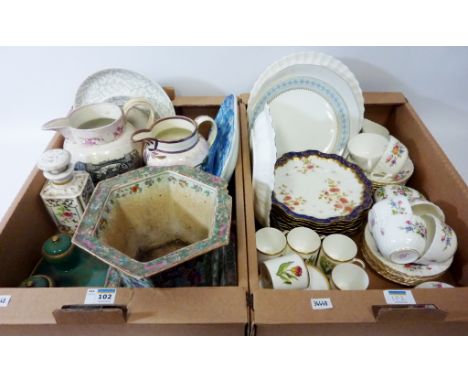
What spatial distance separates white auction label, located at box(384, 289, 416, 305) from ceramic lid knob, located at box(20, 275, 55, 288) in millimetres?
652

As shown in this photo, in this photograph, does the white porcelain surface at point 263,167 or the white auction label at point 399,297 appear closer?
the white auction label at point 399,297

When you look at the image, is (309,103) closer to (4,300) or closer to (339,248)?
(339,248)

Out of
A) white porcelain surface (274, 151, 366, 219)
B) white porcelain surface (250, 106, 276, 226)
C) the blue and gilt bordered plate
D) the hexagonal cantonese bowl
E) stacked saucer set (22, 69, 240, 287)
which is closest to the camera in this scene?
the hexagonal cantonese bowl

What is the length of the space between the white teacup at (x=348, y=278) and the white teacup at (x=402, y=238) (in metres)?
0.08

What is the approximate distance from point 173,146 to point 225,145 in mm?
138

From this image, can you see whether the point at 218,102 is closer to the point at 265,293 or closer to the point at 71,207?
the point at 71,207

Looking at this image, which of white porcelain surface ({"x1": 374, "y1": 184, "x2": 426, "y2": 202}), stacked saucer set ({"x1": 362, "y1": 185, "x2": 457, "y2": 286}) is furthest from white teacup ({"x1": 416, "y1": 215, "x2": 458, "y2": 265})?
white porcelain surface ({"x1": 374, "y1": 184, "x2": 426, "y2": 202})

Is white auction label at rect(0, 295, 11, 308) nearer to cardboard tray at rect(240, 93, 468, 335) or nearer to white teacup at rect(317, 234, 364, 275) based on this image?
cardboard tray at rect(240, 93, 468, 335)

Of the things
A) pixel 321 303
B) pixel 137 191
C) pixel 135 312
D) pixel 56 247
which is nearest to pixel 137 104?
pixel 137 191

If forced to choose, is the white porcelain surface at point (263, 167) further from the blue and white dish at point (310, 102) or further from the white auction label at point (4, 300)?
the white auction label at point (4, 300)

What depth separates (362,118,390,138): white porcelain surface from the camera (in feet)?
3.32

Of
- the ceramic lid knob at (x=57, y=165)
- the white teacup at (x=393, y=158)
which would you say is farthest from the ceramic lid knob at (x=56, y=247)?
the white teacup at (x=393, y=158)

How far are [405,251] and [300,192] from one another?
0.27 metres

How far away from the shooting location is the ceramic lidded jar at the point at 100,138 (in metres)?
0.73
